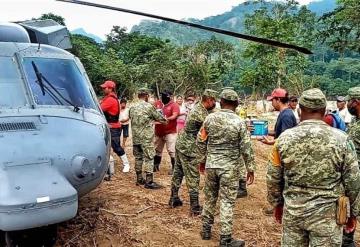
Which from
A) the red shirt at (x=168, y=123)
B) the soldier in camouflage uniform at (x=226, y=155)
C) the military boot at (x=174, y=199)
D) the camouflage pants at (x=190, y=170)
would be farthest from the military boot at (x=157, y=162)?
the soldier in camouflage uniform at (x=226, y=155)

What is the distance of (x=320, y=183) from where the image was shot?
3.55 m

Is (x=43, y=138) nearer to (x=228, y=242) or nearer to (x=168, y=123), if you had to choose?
(x=228, y=242)

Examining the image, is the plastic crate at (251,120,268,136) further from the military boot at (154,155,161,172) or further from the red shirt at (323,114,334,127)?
the red shirt at (323,114,334,127)

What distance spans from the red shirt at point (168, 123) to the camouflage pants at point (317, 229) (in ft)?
17.2

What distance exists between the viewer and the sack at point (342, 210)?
354 centimetres

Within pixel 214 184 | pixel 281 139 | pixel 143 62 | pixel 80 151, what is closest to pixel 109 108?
pixel 214 184

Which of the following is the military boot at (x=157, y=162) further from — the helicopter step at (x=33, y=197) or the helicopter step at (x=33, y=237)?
the helicopter step at (x=33, y=197)

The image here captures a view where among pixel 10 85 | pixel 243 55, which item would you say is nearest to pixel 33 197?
pixel 10 85

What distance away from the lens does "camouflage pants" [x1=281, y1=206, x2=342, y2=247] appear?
356 centimetres

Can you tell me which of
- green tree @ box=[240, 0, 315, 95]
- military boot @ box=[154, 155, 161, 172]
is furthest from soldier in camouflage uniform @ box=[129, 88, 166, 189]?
green tree @ box=[240, 0, 315, 95]

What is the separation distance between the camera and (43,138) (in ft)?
14.1

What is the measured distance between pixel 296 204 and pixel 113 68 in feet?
96.4

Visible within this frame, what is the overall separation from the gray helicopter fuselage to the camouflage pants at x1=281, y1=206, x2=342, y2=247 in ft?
5.82

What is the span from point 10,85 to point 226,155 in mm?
2385
